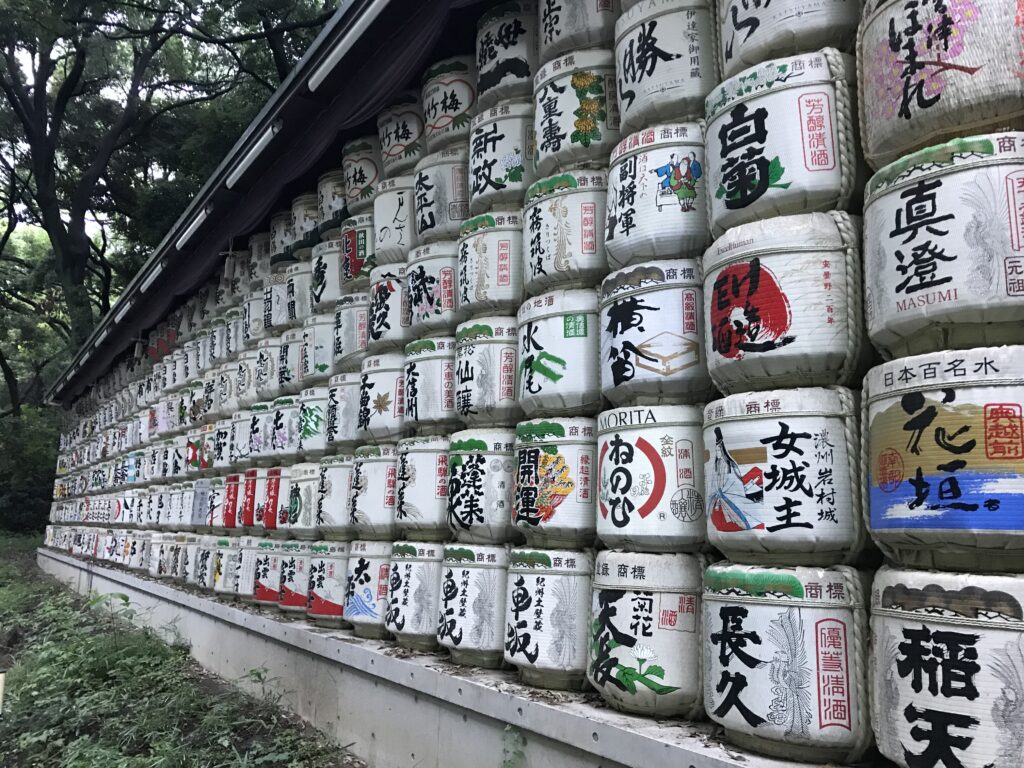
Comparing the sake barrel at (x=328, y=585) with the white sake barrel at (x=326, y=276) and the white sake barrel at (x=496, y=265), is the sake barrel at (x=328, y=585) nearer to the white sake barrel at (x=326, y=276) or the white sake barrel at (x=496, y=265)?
the white sake barrel at (x=326, y=276)

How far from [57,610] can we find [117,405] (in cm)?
497

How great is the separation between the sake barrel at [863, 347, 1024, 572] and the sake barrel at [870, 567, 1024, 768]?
0.09 metres

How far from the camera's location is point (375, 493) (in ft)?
16.5

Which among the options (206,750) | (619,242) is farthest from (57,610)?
(619,242)

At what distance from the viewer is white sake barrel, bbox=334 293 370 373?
5762 mm

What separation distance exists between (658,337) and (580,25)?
1818 millimetres

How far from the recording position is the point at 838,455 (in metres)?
2.58

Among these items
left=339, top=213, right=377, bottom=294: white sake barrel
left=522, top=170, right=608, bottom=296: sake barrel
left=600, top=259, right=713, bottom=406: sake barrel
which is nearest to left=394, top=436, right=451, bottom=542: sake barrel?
left=522, top=170, right=608, bottom=296: sake barrel

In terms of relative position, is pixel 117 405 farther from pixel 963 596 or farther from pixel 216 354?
pixel 963 596

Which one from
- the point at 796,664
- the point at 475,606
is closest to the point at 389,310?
the point at 475,606

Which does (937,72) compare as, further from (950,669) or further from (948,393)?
(950,669)

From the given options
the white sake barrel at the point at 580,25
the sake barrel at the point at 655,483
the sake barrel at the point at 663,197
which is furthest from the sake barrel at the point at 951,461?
the white sake barrel at the point at 580,25

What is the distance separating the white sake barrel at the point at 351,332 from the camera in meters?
5.76

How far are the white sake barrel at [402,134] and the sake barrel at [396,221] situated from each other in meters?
0.12
